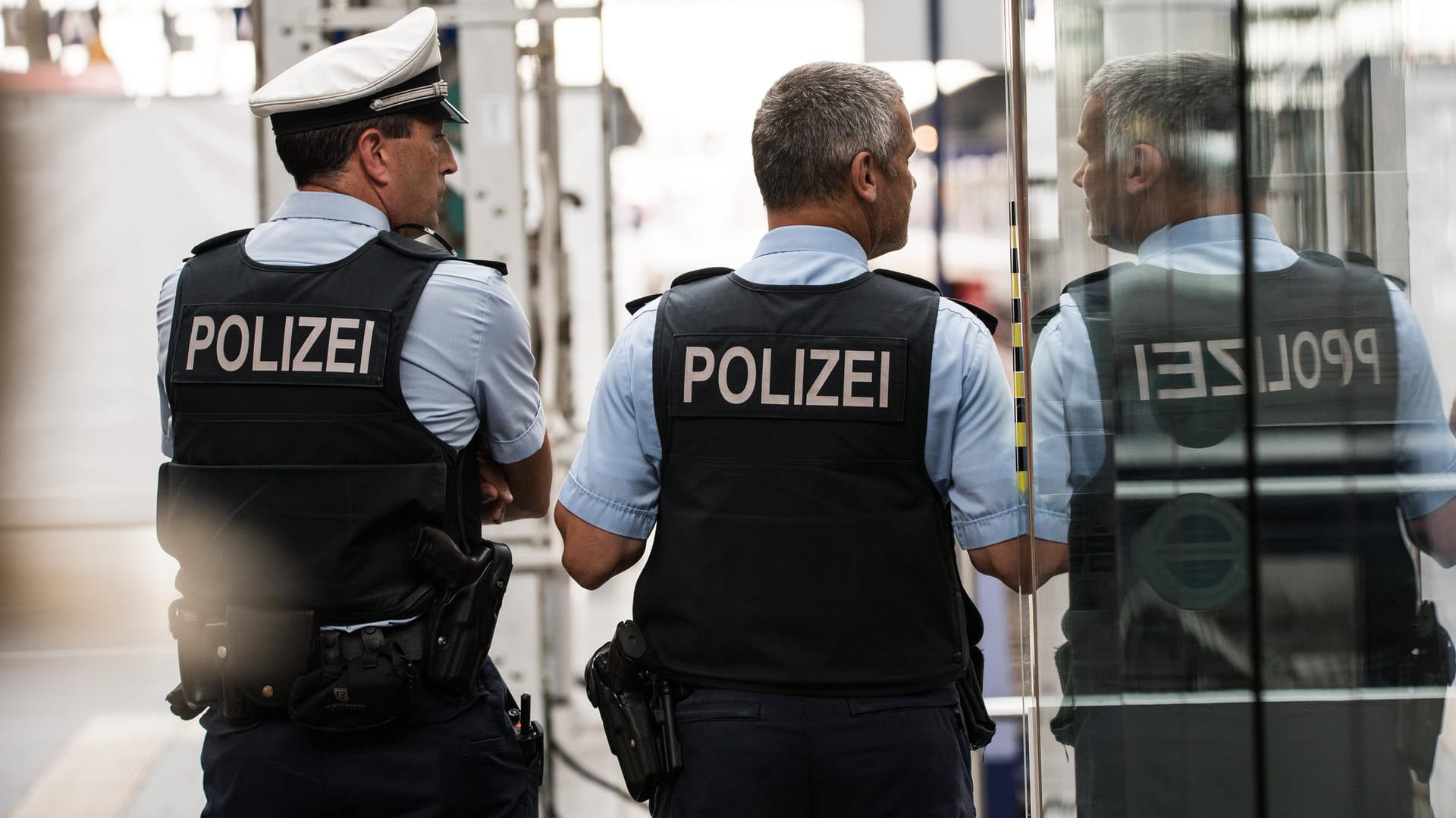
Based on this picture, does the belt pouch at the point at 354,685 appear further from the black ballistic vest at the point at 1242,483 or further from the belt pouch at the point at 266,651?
the black ballistic vest at the point at 1242,483

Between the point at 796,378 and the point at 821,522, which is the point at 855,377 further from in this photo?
the point at 821,522

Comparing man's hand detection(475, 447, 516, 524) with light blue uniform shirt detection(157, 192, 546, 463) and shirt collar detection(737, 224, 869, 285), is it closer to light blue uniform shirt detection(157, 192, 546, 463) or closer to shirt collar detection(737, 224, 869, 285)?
light blue uniform shirt detection(157, 192, 546, 463)

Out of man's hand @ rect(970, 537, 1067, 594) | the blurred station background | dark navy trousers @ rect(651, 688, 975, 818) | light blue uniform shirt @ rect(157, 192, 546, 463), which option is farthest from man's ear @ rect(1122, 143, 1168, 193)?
the blurred station background


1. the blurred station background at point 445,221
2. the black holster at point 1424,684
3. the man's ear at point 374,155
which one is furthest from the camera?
the blurred station background at point 445,221

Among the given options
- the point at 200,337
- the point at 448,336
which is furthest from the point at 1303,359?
the point at 200,337

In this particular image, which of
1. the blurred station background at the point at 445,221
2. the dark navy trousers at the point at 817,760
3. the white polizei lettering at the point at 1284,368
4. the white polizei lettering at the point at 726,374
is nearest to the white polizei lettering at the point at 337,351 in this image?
the white polizei lettering at the point at 726,374

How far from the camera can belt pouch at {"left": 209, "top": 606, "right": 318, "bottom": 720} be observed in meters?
1.42

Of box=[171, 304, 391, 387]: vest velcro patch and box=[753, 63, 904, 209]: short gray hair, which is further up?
box=[753, 63, 904, 209]: short gray hair

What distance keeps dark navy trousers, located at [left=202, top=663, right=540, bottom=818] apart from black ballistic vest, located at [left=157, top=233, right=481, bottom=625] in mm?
147

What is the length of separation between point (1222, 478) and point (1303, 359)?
3.8 inches

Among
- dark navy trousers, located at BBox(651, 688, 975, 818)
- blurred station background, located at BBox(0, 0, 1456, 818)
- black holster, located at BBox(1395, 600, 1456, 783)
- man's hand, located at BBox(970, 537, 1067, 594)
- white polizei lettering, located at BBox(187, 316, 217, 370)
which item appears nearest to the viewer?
black holster, located at BBox(1395, 600, 1456, 783)

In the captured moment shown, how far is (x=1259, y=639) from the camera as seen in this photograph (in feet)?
2.74

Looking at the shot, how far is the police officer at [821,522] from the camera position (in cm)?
133

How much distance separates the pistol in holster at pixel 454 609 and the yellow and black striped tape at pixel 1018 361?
0.71 meters
